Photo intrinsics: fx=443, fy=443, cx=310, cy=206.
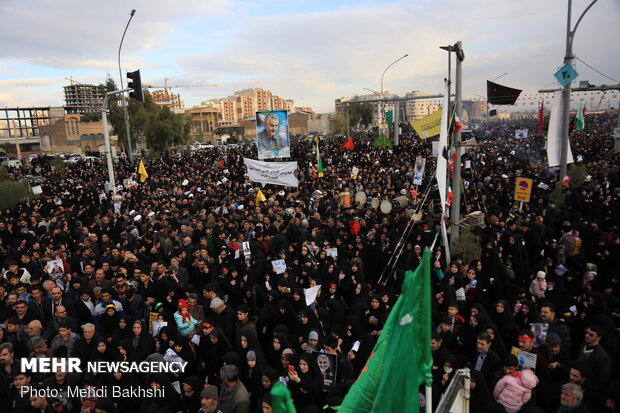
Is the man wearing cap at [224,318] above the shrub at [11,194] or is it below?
below

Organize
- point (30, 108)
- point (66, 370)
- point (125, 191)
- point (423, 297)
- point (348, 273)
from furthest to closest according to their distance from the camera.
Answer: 1. point (30, 108)
2. point (125, 191)
3. point (348, 273)
4. point (66, 370)
5. point (423, 297)

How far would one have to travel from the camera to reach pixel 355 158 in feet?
92.4

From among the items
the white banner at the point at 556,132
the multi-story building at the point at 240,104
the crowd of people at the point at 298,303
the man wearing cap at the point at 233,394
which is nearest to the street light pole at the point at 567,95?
the white banner at the point at 556,132

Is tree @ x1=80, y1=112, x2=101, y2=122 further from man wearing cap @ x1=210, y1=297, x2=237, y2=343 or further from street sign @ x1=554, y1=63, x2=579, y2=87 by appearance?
man wearing cap @ x1=210, y1=297, x2=237, y2=343

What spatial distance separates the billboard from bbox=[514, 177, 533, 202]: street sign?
29.0 feet

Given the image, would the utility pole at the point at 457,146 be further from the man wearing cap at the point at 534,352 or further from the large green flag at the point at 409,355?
the large green flag at the point at 409,355

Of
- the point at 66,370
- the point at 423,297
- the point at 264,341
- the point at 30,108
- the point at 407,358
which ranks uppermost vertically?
the point at 30,108

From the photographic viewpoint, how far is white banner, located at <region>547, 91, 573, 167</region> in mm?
13617

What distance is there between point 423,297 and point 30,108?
414 ft

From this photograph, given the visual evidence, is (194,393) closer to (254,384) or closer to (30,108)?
(254,384)

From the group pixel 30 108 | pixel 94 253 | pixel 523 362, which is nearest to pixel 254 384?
pixel 523 362

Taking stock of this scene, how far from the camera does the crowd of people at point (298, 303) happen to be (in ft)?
14.9

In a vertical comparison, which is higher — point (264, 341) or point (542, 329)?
point (542, 329)

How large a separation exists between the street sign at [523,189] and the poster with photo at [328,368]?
8552mm
